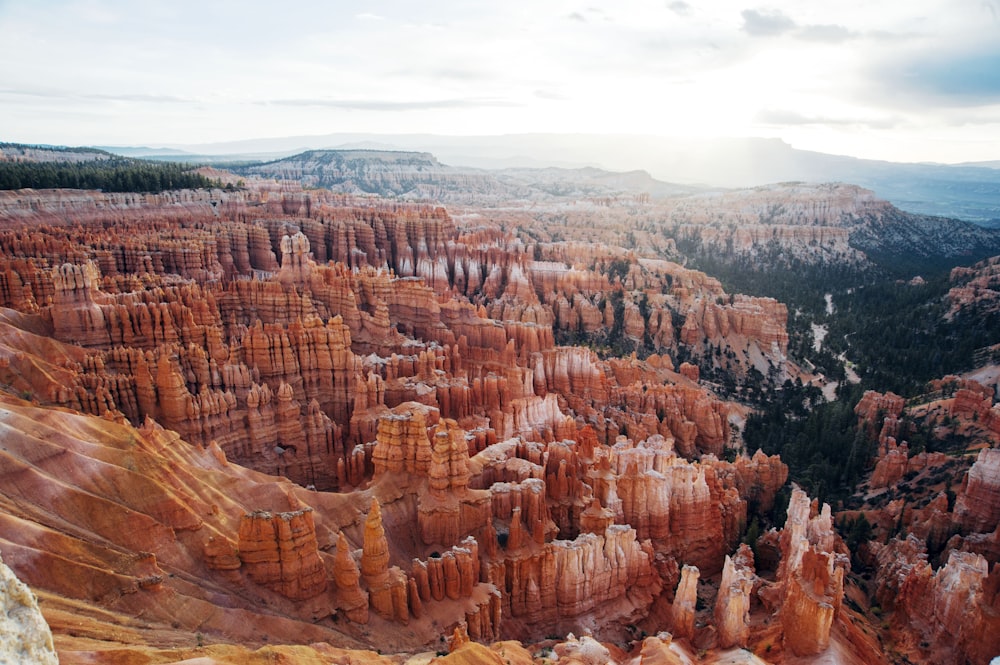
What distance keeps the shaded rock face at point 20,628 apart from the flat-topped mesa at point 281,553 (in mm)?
10015

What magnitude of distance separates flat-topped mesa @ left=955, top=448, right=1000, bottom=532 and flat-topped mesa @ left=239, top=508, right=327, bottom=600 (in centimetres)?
2403

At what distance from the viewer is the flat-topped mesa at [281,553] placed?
14195mm

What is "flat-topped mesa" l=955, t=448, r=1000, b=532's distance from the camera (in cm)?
2445

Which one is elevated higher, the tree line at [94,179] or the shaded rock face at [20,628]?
the tree line at [94,179]

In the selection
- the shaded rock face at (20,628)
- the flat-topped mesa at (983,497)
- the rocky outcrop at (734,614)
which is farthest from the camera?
the flat-topped mesa at (983,497)

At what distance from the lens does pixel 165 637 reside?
399 inches

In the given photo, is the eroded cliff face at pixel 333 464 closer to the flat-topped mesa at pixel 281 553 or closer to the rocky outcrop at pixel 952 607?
the flat-topped mesa at pixel 281 553

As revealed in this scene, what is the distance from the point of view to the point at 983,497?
24688mm

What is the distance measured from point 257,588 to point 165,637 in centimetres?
401

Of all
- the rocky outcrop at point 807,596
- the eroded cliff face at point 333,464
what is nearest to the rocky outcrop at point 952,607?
the rocky outcrop at point 807,596

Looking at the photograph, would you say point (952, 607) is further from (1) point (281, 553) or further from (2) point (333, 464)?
(2) point (333, 464)

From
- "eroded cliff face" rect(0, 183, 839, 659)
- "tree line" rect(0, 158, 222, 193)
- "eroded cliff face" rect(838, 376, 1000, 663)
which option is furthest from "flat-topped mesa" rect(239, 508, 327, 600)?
"tree line" rect(0, 158, 222, 193)

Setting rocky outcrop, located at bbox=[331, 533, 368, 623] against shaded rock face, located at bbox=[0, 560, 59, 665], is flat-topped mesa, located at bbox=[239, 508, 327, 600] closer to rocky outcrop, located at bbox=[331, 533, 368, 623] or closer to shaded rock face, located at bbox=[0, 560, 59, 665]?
rocky outcrop, located at bbox=[331, 533, 368, 623]

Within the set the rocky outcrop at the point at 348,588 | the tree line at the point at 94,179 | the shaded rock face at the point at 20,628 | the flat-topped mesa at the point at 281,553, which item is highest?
the tree line at the point at 94,179
